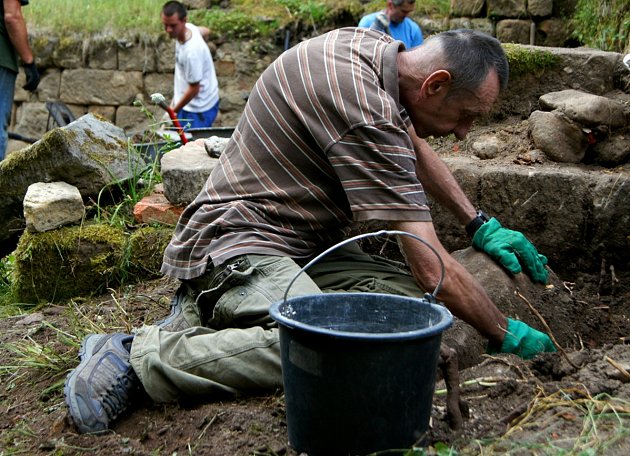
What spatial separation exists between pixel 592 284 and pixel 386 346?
2.24m

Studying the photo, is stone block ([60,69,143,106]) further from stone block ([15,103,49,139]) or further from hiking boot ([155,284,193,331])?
hiking boot ([155,284,193,331])

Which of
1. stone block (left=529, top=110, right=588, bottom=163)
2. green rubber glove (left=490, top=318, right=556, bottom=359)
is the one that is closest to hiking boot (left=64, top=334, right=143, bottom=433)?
green rubber glove (left=490, top=318, right=556, bottom=359)

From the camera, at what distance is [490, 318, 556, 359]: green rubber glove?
2.83m

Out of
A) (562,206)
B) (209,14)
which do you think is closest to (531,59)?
(562,206)

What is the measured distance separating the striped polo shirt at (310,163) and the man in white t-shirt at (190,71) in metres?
5.07

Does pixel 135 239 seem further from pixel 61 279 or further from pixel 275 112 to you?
pixel 275 112

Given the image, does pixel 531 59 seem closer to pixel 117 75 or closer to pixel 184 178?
pixel 184 178

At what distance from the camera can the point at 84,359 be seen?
272 centimetres

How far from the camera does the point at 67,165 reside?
4539mm

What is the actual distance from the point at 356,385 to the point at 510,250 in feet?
5.41

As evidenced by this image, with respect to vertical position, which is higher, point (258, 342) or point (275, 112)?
point (275, 112)

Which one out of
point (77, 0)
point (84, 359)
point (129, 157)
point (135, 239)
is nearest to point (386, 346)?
point (84, 359)

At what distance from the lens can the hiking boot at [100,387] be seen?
2.48m

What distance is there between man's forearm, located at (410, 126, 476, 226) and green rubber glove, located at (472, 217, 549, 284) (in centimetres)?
11
